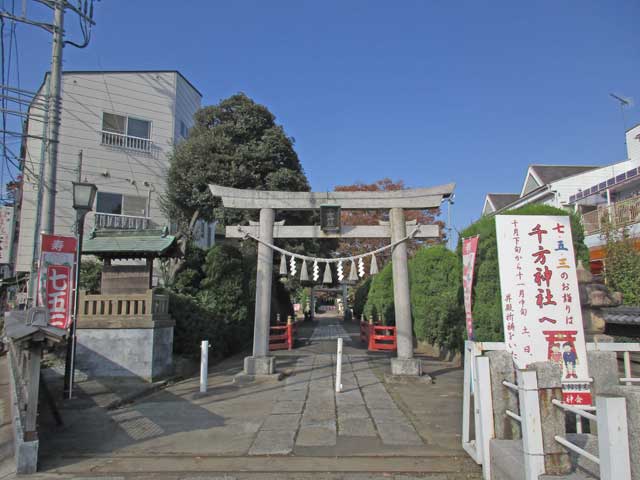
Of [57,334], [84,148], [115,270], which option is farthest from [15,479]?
[84,148]

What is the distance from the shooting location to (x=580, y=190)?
2266 cm

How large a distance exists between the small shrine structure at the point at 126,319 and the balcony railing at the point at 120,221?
7.21 m

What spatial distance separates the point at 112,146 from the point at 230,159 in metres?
6.29

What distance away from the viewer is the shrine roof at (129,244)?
11.6 m

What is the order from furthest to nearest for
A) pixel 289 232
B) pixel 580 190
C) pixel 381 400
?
pixel 580 190, pixel 289 232, pixel 381 400

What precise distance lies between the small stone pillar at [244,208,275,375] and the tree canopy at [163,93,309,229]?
5.81 m

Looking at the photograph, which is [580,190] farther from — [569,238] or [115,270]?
[115,270]

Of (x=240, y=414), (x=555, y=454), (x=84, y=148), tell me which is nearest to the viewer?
(x=555, y=454)

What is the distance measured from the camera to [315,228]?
38.7 feet

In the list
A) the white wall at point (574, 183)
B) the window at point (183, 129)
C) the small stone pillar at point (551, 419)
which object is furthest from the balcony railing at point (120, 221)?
the white wall at point (574, 183)

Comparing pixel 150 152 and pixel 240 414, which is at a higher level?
pixel 150 152

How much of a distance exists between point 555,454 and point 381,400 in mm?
5198

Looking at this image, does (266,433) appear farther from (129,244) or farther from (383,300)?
(383,300)

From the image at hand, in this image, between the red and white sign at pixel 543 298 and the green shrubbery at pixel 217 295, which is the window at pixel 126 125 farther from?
the red and white sign at pixel 543 298
